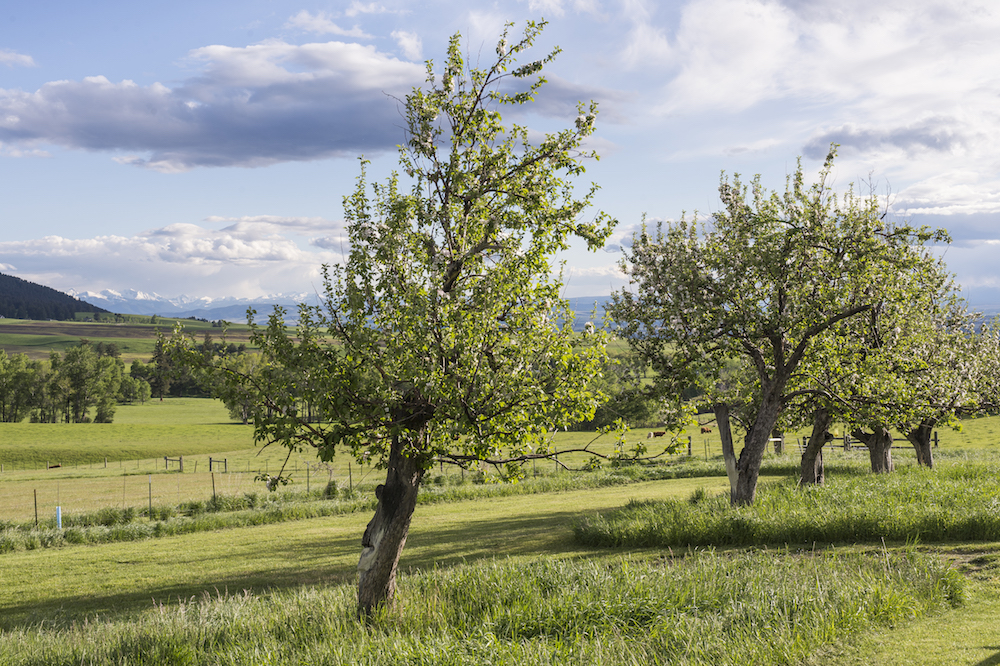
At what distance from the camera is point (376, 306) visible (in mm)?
10789

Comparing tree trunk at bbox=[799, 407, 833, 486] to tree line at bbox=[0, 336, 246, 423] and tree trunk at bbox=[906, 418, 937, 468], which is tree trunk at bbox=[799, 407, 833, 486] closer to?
tree trunk at bbox=[906, 418, 937, 468]

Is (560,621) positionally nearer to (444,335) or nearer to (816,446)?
(444,335)

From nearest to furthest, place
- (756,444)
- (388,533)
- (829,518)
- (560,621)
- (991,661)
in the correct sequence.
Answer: (991,661)
(560,621)
(388,533)
(829,518)
(756,444)

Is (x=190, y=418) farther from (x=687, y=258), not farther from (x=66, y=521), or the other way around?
(x=687, y=258)

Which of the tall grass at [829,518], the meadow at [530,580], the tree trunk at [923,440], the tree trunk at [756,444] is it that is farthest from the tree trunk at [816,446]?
the tree trunk at [923,440]

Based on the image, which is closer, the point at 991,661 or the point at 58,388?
the point at 991,661

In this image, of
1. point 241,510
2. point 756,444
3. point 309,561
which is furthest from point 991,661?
point 241,510

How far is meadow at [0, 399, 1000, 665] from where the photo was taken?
8953 millimetres

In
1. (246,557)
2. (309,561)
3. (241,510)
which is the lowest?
(241,510)

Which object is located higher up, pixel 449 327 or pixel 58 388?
pixel 449 327

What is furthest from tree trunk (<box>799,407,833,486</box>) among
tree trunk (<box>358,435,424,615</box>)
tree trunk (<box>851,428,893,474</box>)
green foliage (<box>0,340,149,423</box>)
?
green foliage (<box>0,340,149,423</box>)

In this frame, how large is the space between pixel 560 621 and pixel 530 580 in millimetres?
1901

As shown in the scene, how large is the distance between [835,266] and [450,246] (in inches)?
513

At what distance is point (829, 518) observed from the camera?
645 inches
